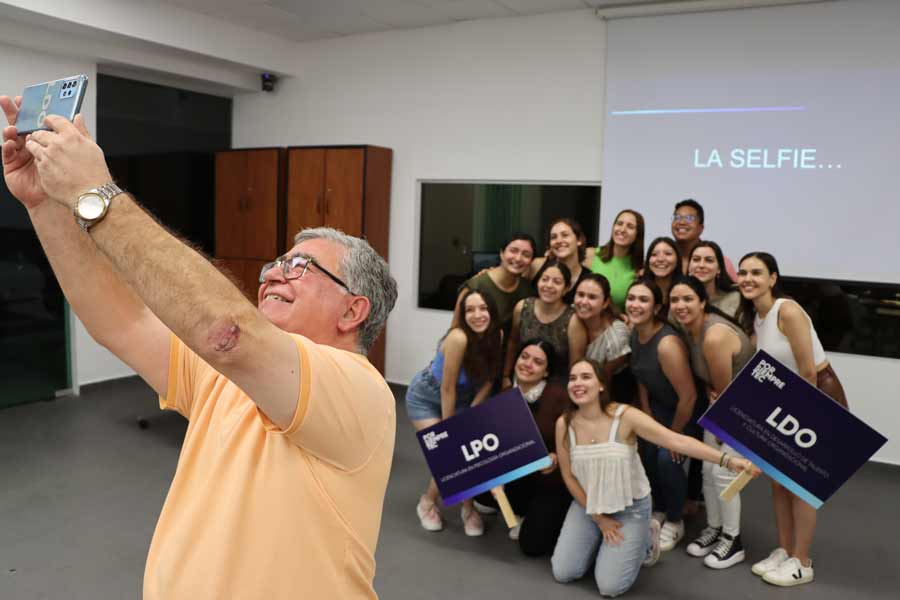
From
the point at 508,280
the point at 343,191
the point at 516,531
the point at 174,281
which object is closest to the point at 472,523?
the point at 516,531

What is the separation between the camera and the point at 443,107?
650cm

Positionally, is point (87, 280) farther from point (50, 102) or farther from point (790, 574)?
point (790, 574)

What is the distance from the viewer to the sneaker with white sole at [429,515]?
3.85 meters

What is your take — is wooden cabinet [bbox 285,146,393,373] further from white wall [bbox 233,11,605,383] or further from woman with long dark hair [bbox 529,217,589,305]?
woman with long dark hair [bbox 529,217,589,305]

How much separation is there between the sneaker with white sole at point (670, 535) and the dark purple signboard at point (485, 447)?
0.84m

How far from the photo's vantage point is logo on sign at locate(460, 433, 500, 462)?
3.44 meters

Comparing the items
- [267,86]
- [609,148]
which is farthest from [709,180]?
[267,86]

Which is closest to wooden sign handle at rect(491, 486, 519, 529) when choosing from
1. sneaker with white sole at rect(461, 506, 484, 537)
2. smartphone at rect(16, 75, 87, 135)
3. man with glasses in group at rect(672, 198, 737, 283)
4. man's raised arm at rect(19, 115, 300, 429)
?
sneaker with white sole at rect(461, 506, 484, 537)

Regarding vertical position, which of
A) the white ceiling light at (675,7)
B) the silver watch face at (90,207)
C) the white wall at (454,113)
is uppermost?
the white ceiling light at (675,7)

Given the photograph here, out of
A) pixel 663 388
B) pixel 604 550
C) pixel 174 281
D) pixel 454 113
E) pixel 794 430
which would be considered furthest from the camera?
pixel 454 113

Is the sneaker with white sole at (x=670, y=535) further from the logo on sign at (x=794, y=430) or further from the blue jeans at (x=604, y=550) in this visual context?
the logo on sign at (x=794, y=430)

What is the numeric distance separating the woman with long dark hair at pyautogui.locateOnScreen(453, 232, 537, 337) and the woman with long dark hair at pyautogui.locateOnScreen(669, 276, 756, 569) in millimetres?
945

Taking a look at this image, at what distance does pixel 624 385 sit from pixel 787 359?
33.4 inches

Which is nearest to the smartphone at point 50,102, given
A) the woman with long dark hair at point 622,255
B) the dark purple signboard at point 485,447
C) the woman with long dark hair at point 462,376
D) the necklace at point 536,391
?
the dark purple signboard at point 485,447
